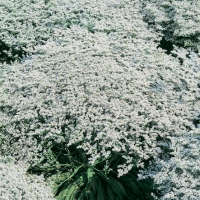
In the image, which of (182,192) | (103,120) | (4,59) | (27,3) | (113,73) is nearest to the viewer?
(182,192)

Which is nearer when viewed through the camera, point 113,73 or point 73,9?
point 113,73

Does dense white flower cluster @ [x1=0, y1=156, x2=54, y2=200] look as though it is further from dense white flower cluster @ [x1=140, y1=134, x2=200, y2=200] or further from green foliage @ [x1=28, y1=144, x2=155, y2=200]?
dense white flower cluster @ [x1=140, y1=134, x2=200, y2=200]

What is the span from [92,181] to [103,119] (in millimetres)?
796

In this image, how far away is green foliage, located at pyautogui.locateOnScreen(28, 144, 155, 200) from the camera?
483 centimetres

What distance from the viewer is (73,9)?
22.1 ft

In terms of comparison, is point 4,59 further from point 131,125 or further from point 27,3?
point 131,125

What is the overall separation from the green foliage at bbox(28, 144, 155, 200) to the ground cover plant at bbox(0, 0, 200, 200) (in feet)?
0.04

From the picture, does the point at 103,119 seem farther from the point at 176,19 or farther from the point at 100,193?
the point at 176,19

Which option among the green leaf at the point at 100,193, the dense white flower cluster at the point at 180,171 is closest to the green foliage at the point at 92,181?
the green leaf at the point at 100,193

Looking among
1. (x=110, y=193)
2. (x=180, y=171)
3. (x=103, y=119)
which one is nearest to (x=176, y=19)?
(x=103, y=119)

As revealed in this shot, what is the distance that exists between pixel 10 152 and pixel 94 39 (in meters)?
2.06

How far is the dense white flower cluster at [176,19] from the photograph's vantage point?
20.5 feet

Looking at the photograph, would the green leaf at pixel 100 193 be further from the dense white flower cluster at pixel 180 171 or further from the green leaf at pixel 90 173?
the dense white flower cluster at pixel 180 171

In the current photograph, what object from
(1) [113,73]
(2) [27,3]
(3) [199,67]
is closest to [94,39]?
(1) [113,73]
